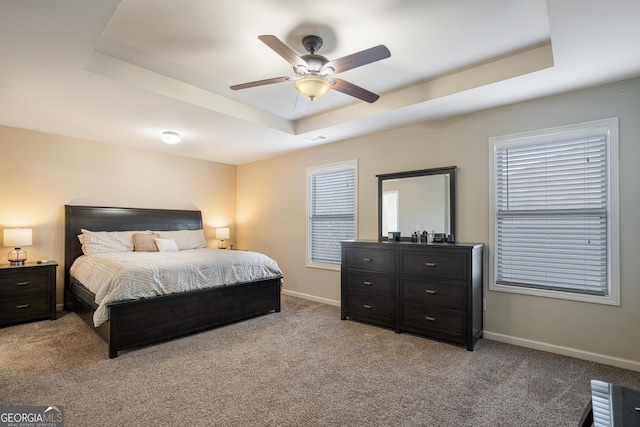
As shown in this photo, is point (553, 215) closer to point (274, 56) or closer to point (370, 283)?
point (370, 283)

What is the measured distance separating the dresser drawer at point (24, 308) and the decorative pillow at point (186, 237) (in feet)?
5.27

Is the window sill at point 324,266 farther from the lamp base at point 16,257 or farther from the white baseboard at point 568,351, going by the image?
the lamp base at point 16,257

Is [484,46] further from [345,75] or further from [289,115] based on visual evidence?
[289,115]

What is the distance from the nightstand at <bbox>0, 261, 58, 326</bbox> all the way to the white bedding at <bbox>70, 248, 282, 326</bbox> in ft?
1.01

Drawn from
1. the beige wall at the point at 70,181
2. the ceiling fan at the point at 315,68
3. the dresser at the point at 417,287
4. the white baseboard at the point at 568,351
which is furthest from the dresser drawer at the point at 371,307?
the beige wall at the point at 70,181

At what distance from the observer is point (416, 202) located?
13.1 feet

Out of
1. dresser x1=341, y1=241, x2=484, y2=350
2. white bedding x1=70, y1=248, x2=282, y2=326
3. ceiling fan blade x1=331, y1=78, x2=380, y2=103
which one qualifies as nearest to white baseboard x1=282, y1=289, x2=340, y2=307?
dresser x1=341, y1=241, x2=484, y2=350

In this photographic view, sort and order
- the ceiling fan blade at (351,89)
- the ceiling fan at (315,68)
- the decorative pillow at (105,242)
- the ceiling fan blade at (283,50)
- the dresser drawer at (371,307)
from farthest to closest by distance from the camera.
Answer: the decorative pillow at (105,242) < the dresser drawer at (371,307) < the ceiling fan blade at (351,89) < the ceiling fan at (315,68) < the ceiling fan blade at (283,50)

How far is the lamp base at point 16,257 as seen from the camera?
154 inches

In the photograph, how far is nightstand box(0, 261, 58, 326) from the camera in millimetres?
3738

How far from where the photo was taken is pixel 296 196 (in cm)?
546

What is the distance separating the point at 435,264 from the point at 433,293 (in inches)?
12.0

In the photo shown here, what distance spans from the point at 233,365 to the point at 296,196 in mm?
3151

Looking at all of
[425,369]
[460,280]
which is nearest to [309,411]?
[425,369]
